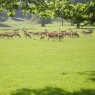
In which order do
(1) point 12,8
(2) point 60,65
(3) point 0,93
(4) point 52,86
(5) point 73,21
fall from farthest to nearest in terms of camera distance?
(2) point 60,65 → (5) point 73,21 → (1) point 12,8 → (4) point 52,86 → (3) point 0,93

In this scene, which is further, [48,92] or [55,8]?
[55,8]

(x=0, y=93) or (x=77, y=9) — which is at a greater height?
(x=77, y=9)

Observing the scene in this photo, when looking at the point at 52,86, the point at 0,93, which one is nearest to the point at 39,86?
the point at 52,86

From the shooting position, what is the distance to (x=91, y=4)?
16984 millimetres

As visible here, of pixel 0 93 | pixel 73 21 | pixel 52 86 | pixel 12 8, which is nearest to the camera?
pixel 0 93

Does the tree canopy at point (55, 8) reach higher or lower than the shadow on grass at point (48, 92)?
higher

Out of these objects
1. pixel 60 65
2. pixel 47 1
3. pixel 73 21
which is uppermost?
pixel 47 1

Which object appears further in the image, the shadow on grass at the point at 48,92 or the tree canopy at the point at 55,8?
the tree canopy at the point at 55,8

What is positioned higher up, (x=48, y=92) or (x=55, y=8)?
(x=55, y=8)

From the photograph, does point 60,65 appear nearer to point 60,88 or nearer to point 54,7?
point 54,7

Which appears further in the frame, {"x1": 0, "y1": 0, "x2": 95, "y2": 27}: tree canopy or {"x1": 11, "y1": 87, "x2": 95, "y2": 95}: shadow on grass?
{"x1": 0, "y1": 0, "x2": 95, "y2": 27}: tree canopy

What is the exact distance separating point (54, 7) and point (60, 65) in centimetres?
717

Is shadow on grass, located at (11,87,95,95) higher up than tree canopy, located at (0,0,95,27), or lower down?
lower down

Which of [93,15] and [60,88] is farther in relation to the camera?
[93,15]
